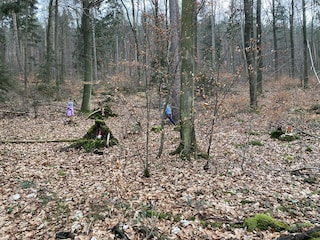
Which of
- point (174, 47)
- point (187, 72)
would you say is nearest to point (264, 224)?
point (187, 72)

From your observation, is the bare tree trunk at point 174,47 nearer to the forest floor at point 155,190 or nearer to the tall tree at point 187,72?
the tall tree at point 187,72

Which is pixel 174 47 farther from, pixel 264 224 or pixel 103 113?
pixel 103 113

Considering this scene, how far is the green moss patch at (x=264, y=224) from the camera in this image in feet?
11.6

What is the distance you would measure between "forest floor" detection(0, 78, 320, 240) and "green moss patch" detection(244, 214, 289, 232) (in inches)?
3.2

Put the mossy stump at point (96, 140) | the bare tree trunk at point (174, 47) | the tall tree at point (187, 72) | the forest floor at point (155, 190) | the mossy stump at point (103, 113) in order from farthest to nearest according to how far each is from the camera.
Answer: the mossy stump at point (103, 113), the mossy stump at point (96, 140), the tall tree at point (187, 72), the bare tree trunk at point (174, 47), the forest floor at point (155, 190)

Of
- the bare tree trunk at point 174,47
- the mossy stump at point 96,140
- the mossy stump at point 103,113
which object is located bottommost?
the mossy stump at point 96,140

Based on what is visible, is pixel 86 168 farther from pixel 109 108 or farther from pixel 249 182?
pixel 109 108

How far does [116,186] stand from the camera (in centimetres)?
519

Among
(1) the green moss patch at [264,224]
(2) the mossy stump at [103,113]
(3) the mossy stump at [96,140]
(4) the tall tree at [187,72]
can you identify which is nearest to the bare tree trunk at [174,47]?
(4) the tall tree at [187,72]

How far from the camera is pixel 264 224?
3596mm

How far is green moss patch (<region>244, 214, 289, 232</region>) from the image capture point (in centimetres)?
353

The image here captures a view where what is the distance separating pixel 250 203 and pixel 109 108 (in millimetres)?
10805

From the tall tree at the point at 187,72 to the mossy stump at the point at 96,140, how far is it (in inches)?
99.2

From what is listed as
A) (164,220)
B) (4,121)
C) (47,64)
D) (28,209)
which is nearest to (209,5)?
(164,220)
